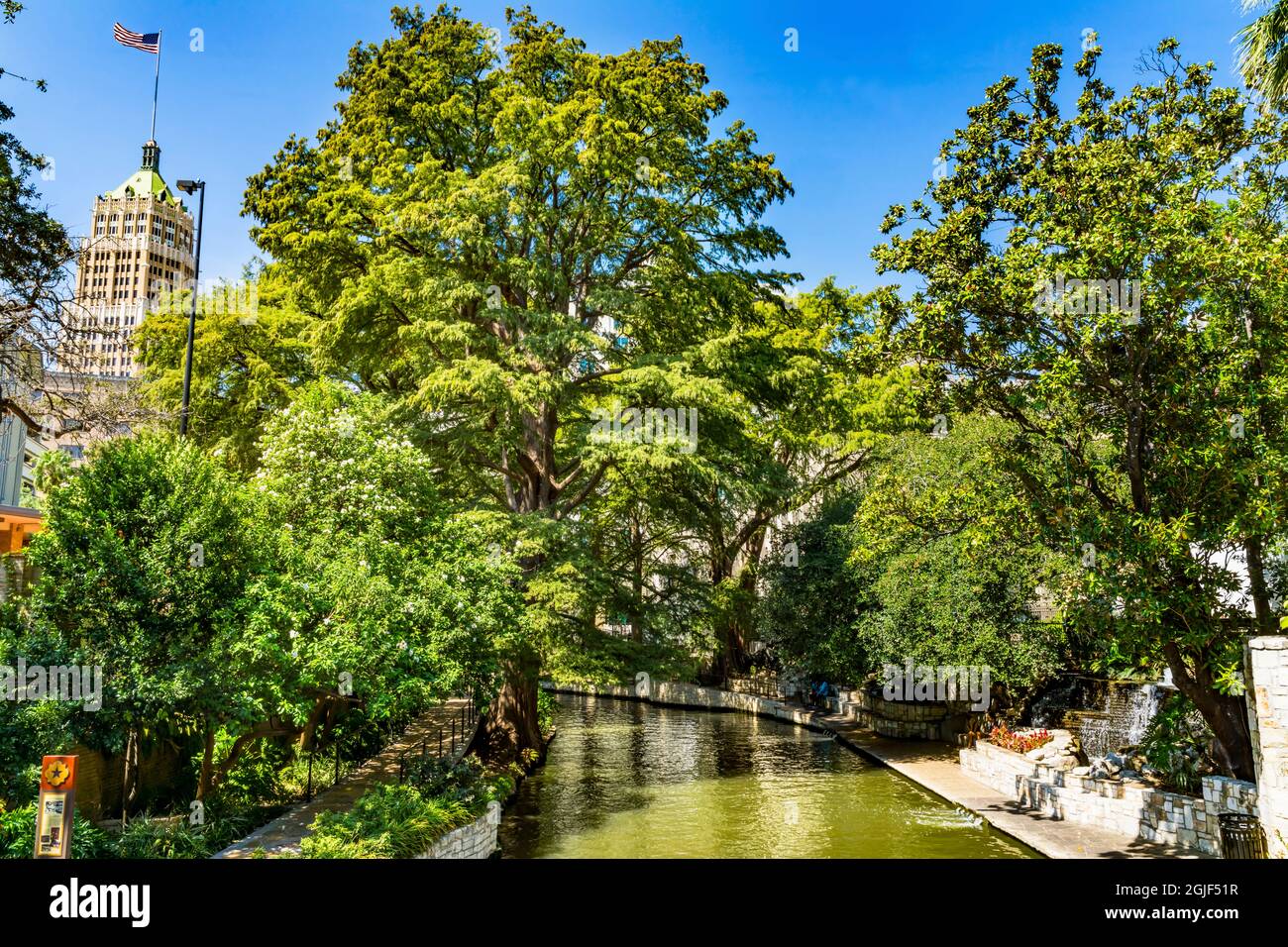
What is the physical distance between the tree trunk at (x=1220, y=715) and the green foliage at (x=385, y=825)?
11271 mm

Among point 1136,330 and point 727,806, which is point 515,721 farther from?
point 1136,330

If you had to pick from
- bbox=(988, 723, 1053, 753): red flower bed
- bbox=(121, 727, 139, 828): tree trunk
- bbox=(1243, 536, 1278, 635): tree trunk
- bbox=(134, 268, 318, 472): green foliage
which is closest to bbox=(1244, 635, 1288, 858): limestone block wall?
bbox=(1243, 536, 1278, 635): tree trunk

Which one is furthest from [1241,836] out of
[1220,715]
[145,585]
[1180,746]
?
[145,585]

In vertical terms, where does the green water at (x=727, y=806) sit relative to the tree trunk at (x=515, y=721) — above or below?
below

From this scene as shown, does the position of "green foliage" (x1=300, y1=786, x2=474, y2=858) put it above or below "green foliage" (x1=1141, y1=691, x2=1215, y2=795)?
below

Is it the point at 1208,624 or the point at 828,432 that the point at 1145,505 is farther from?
the point at 828,432

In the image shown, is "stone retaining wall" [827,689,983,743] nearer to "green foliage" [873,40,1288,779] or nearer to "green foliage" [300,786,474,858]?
"green foliage" [873,40,1288,779]

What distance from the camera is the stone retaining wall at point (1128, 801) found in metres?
13.7

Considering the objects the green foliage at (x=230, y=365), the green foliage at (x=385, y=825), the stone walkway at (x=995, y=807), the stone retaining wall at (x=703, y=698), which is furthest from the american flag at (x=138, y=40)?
the stone walkway at (x=995, y=807)

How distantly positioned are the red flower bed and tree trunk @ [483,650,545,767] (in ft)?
34.8

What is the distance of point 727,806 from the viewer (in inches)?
754

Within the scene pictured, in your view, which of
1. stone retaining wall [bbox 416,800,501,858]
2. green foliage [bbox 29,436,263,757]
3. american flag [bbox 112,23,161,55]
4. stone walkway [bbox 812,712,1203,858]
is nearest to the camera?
green foliage [bbox 29,436,263,757]

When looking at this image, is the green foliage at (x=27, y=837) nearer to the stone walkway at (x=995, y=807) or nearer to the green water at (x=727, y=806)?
the green water at (x=727, y=806)

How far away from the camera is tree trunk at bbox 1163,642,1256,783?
14.1m
